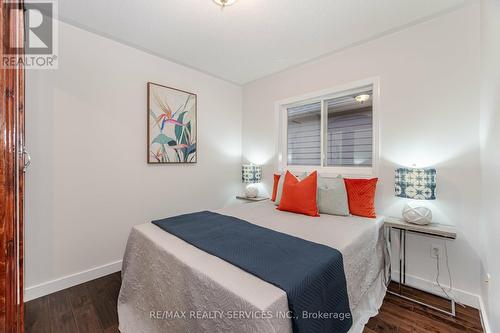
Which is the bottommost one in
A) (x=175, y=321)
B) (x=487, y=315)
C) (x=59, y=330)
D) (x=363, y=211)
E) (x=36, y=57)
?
(x=59, y=330)

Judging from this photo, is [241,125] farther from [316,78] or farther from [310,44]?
[310,44]

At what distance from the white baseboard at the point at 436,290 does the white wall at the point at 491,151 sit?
17 cm

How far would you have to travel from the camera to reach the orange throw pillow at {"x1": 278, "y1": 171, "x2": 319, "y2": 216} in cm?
226

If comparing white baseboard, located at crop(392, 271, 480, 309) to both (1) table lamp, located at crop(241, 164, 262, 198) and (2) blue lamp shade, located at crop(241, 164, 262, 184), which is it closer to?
(1) table lamp, located at crop(241, 164, 262, 198)

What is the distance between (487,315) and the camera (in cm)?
154

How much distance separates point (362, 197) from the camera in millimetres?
2238

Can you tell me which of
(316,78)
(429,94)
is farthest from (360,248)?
(316,78)

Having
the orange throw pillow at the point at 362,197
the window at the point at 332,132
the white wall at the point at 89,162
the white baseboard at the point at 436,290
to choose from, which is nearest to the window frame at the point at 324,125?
the window at the point at 332,132

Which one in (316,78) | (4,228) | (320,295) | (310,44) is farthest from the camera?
(316,78)

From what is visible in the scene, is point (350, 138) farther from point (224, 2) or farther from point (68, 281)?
point (68, 281)

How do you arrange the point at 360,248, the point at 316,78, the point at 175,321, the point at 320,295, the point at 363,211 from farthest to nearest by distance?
the point at 316,78, the point at 363,211, the point at 360,248, the point at 175,321, the point at 320,295

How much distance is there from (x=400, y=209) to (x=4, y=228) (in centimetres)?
290

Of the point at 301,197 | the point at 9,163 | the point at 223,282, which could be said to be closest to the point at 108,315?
the point at 223,282

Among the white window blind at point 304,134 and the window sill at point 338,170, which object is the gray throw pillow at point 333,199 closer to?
the window sill at point 338,170
